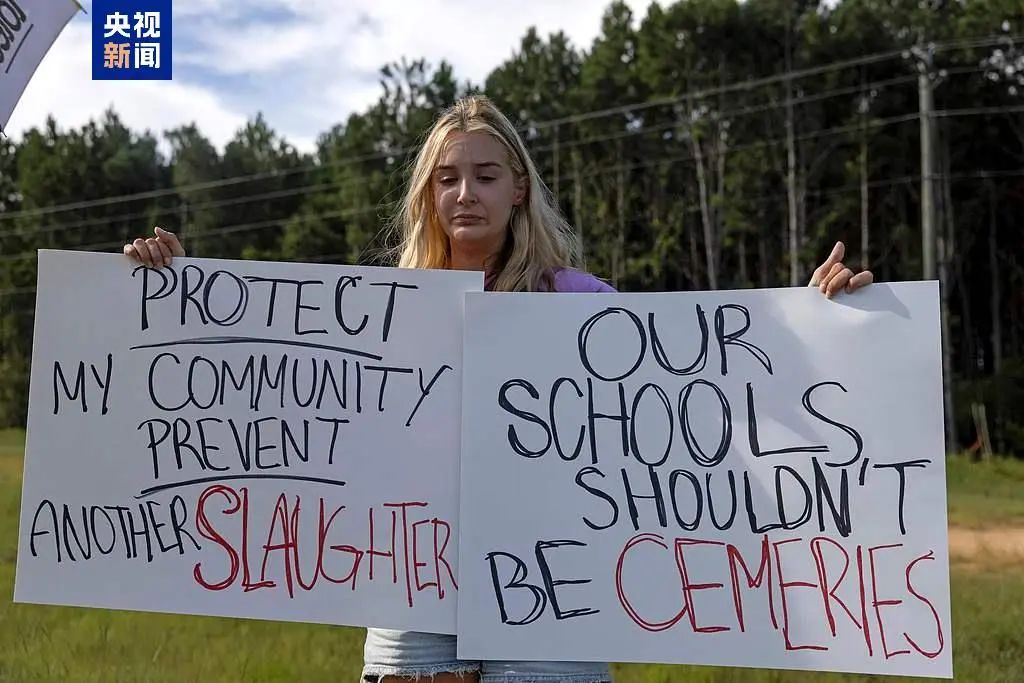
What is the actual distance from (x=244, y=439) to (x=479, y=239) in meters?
0.72

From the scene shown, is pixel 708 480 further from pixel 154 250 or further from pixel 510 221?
pixel 154 250

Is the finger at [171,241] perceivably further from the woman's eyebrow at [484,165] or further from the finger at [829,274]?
the finger at [829,274]

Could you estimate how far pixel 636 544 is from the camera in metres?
2.12

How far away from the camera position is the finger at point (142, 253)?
7.48 feet

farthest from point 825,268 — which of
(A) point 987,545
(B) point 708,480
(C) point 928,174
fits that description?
(C) point 928,174

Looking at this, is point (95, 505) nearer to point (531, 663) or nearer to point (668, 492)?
point (531, 663)

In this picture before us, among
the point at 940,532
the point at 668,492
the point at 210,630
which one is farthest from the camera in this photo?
the point at 210,630

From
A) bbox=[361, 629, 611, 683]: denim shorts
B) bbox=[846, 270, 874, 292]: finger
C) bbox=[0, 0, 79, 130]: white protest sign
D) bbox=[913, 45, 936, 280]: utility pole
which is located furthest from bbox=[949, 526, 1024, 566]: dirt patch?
bbox=[913, 45, 936, 280]: utility pole

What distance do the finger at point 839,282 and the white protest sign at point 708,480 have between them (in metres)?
0.03

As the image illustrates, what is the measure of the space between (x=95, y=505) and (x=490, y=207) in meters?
1.15

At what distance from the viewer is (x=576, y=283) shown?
2232 millimetres

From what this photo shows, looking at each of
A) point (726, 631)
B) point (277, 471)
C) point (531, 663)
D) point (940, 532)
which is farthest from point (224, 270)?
point (940, 532)

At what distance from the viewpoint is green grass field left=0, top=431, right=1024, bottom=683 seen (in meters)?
3.85

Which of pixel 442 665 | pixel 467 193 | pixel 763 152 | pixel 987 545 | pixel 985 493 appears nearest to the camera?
pixel 442 665
